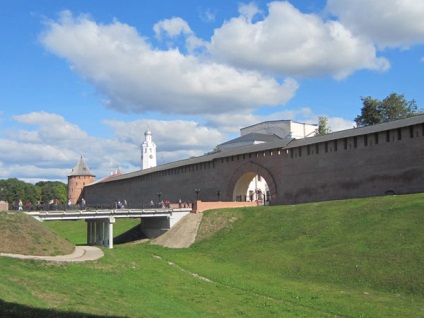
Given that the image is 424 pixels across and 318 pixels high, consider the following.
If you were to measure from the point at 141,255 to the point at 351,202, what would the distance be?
12.4 meters

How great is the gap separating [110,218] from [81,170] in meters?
64.3

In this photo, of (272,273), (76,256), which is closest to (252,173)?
(272,273)

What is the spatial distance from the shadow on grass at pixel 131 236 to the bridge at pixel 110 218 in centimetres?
49

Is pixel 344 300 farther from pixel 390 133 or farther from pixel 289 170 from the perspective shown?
pixel 289 170

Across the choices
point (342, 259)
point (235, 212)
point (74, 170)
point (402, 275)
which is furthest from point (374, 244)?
point (74, 170)

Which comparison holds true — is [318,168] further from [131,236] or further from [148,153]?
[148,153]

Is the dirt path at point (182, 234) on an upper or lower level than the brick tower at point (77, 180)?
lower

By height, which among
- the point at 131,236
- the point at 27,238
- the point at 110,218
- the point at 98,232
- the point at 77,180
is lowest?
the point at 131,236

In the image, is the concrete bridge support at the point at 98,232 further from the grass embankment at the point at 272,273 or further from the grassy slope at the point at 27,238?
the grassy slope at the point at 27,238

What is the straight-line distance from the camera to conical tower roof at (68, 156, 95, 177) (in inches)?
3752

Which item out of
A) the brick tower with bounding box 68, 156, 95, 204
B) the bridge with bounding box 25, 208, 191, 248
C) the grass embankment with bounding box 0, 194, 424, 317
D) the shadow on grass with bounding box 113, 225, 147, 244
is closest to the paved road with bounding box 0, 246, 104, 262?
the grass embankment with bounding box 0, 194, 424, 317

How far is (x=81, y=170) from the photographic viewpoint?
9606 cm

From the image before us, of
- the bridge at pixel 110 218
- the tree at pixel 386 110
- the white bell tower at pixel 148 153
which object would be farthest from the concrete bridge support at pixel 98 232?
the white bell tower at pixel 148 153

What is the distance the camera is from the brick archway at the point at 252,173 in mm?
42309
